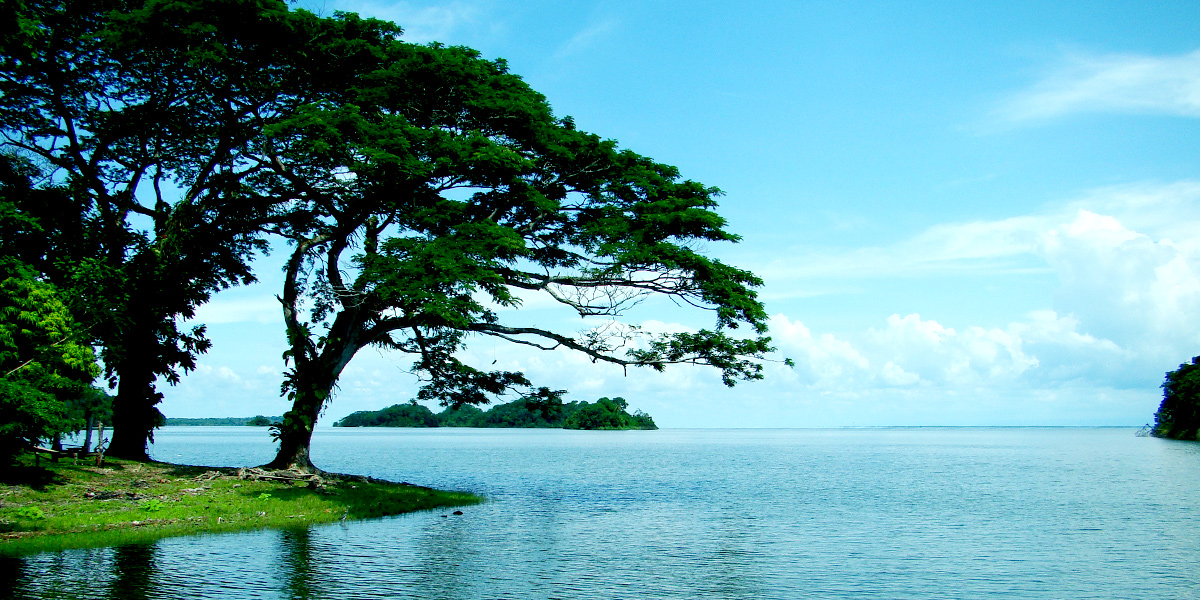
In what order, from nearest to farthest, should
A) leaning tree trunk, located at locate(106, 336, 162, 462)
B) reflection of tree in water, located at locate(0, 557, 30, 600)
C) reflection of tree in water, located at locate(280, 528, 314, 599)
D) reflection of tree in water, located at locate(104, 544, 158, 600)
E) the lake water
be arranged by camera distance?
1. reflection of tree in water, located at locate(0, 557, 30, 600)
2. reflection of tree in water, located at locate(104, 544, 158, 600)
3. reflection of tree in water, located at locate(280, 528, 314, 599)
4. the lake water
5. leaning tree trunk, located at locate(106, 336, 162, 462)

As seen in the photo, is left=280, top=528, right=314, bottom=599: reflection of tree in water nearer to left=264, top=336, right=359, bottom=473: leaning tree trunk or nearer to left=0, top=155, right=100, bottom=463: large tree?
left=0, top=155, right=100, bottom=463: large tree

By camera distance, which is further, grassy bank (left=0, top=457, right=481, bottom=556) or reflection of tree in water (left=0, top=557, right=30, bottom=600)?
grassy bank (left=0, top=457, right=481, bottom=556)

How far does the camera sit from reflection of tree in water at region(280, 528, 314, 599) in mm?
15722

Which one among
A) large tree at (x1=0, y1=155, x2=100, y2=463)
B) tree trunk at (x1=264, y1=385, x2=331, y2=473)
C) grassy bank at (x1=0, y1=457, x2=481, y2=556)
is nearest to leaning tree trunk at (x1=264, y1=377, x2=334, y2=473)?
tree trunk at (x1=264, y1=385, x2=331, y2=473)

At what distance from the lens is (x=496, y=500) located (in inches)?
1325

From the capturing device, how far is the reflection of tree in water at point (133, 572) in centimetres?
1478

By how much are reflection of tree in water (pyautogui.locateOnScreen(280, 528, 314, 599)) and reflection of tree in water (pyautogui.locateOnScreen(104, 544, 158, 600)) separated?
248 centimetres

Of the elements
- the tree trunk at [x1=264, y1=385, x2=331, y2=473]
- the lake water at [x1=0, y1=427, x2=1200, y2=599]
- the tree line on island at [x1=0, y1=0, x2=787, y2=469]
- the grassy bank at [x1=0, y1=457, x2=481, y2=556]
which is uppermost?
the tree line on island at [x1=0, y1=0, x2=787, y2=469]

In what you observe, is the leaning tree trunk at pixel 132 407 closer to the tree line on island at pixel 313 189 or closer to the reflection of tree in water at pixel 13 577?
the tree line on island at pixel 313 189

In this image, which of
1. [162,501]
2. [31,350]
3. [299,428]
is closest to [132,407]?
[299,428]

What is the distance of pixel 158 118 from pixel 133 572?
19333mm

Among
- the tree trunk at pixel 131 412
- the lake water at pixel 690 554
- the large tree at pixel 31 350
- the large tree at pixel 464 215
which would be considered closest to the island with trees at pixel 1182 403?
the lake water at pixel 690 554

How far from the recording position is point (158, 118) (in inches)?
1181

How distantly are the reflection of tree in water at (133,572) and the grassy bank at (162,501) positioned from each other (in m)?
1.21
